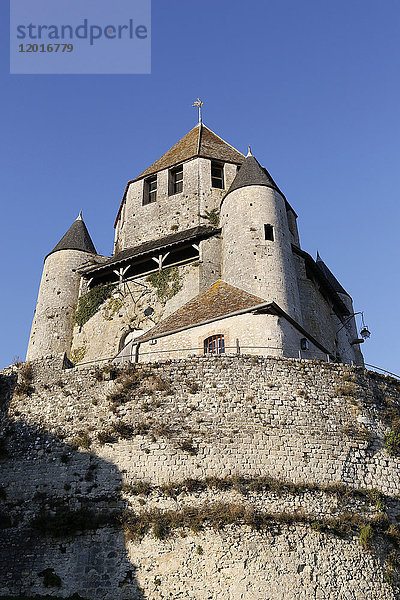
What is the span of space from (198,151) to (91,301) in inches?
421

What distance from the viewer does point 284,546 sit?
16094 millimetres

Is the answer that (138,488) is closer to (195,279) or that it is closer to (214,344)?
(214,344)

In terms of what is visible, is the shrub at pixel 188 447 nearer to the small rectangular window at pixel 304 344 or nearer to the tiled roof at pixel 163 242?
the small rectangular window at pixel 304 344

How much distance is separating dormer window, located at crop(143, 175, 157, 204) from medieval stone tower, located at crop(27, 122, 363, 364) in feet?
0.22

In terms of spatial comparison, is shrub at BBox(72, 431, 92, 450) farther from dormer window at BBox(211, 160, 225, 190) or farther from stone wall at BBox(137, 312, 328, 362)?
dormer window at BBox(211, 160, 225, 190)

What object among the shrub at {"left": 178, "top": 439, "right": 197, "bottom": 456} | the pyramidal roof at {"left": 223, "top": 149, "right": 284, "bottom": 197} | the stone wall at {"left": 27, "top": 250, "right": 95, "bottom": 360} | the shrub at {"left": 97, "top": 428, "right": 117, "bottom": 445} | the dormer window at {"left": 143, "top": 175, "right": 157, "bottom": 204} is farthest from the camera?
the dormer window at {"left": 143, "top": 175, "right": 157, "bottom": 204}

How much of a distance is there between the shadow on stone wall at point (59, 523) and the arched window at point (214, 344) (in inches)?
224

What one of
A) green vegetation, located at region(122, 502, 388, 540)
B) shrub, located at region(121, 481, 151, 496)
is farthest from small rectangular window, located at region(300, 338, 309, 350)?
shrub, located at region(121, 481, 151, 496)

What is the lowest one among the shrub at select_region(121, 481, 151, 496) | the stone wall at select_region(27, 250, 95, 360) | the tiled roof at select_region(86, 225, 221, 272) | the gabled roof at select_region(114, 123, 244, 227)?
the shrub at select_region(121, 481, 151, 496)

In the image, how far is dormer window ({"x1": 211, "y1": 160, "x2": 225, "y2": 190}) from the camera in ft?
109

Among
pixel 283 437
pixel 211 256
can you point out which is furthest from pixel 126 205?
pixel 283 437

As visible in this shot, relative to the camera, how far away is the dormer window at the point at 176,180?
33.6m

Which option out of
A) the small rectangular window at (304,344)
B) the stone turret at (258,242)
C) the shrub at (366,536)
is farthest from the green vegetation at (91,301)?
the shrub at (366,536)

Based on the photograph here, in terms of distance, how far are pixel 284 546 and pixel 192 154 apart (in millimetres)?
23499
